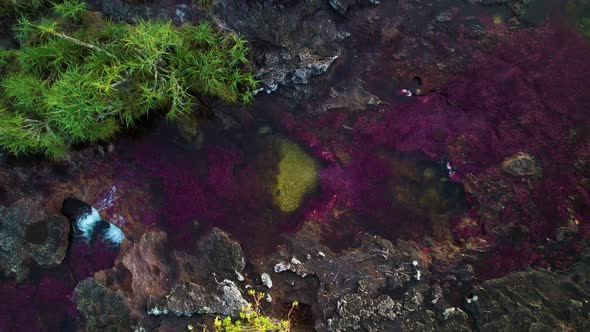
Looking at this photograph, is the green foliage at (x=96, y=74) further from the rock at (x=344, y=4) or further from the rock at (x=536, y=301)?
the rock at (x=536, y=301)

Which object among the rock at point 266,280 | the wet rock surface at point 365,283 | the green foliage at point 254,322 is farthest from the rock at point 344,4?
the green foliage at point 254,322

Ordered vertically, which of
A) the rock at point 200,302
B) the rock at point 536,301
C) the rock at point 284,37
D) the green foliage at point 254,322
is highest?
the rock at point 284,37

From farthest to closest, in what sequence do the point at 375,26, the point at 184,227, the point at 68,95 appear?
1. the point at 375,26
2. the point at 184,227
3. the point at 68,95

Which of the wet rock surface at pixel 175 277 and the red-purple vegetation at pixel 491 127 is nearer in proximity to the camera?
the wet rock surface at pixel 175 277

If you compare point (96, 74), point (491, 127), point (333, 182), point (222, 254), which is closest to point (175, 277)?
point (222, 254)

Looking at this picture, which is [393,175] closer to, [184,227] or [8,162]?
[184,227]

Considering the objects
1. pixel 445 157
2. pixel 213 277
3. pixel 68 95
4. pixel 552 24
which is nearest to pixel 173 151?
pixel 68 95

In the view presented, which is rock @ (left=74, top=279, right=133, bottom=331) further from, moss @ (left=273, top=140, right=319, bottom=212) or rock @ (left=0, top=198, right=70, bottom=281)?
moss @ (left=273, top=140, right=319, bottom=212)

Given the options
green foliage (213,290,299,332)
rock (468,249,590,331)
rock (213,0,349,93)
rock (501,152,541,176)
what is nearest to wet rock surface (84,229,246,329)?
green foliage (213,290,299,332)
